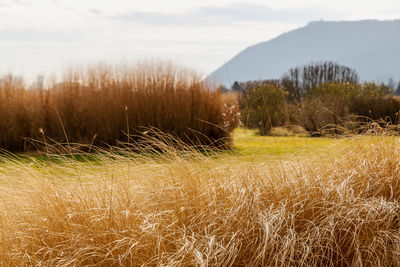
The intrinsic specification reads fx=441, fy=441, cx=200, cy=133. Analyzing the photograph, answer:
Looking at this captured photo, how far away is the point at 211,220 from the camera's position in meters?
2.70

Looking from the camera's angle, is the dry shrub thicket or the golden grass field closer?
the golden grass field

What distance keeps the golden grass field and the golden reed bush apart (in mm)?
4374

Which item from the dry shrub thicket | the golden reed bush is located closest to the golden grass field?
the golden reed bush

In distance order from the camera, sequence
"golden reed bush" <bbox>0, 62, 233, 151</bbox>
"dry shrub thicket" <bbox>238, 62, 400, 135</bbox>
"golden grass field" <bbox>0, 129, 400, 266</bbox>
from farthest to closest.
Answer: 1. "dry shrub thicket" <bbox>238, 62, 400, 135</bbox>
2. "golden reed bush" <bbox>0, 62, 233, 151</bbox>
3. "golden grass field" <bbox>0, 129, 400, 266</bbox>

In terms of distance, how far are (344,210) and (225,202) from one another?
0.78m

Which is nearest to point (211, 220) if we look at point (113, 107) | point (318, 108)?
point (113, 107)

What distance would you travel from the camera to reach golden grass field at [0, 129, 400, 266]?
250 centimetres

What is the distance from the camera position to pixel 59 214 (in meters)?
2.86

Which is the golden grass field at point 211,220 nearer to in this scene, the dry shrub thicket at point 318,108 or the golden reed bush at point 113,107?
the golden reed bush at point 113,107

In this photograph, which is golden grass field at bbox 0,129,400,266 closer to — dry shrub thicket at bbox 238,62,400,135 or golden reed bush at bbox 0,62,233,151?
golden reed bush at bbox 0,62,233,151

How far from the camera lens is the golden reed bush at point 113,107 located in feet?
25.5

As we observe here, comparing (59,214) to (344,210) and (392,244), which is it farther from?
(392,244)

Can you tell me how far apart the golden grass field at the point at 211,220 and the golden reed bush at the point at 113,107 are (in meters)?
4.37

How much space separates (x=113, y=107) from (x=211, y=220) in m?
5.38
